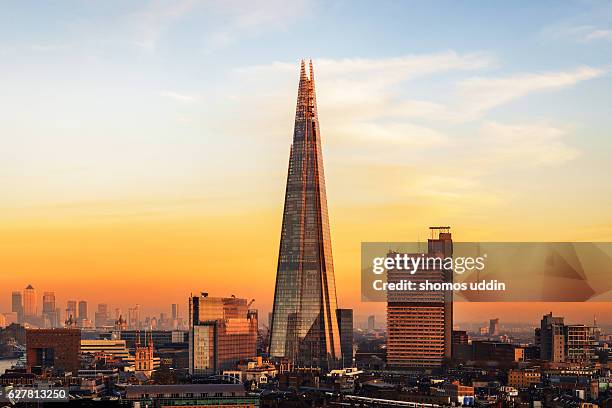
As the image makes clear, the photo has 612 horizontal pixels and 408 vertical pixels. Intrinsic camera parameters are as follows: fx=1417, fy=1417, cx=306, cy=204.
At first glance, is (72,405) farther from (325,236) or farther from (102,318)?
(102,318)

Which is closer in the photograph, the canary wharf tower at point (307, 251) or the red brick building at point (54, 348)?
the red brick building at point (54, 348)

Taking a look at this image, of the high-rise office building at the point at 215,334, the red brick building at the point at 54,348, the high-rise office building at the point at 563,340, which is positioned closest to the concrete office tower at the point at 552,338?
the high-rise office building at the point at 563,340

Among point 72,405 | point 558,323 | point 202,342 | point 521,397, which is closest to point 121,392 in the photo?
point 72,405

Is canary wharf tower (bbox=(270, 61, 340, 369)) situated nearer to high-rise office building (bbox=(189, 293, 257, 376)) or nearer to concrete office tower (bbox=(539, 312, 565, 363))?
high-rise office building (bbox=(189, 293, 257, 376))

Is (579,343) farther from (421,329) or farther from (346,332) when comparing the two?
(346,332)

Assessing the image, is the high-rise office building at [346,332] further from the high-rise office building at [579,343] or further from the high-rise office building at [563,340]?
the high-rise office building at [579,343]

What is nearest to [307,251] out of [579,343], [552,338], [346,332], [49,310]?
[346,332]
